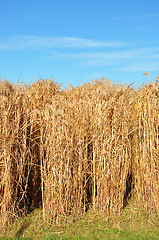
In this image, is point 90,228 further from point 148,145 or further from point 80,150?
point 148,145

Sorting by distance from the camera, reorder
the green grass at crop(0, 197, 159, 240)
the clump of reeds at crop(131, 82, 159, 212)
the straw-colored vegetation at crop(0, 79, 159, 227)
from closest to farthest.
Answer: the green grass at crop(0, 197, 159, 240) < the straw-colored vegetation at crop(0, 79, 159, 227) < the clump of reeds at crop(131, 82, 159, 212)

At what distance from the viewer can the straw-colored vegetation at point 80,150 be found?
4512mm

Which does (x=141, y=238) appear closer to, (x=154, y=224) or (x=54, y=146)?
(x=154, y=224)

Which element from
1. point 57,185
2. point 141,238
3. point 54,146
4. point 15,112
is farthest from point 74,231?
point 15,112

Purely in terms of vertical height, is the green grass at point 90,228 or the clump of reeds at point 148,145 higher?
the clump of reeds at point 148,145

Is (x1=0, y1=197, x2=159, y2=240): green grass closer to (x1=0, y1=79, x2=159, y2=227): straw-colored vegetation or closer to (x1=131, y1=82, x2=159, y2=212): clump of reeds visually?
(x1=0, y1=79, x2=159, y2=227): straw-colored vegetation

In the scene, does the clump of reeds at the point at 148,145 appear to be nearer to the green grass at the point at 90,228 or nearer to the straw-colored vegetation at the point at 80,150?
the straw-colored vegetation at the point at 80,150

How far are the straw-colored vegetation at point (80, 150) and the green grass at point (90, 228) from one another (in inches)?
5.7

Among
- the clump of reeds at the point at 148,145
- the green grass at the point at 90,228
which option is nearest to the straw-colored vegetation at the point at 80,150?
the clump of reeds at the point at 148,145

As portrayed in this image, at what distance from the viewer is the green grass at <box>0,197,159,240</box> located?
436 centimetres

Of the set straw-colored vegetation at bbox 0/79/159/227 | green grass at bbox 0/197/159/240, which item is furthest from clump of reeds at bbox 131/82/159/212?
green grass at bbox 0/197/159/240

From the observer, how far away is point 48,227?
4551 millimetres

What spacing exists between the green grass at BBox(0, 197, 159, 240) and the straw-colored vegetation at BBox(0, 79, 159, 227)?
0.15 meters

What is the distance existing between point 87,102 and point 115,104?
528 millimetres
